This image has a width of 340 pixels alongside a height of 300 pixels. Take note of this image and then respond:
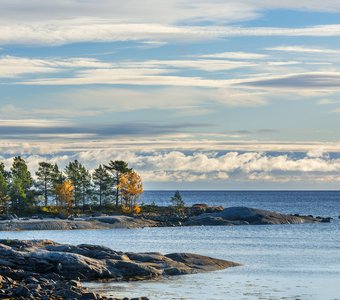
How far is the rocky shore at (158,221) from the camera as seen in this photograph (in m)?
136

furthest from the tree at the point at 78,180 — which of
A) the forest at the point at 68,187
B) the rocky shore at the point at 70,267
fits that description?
the rocky shore at the point at 70,267

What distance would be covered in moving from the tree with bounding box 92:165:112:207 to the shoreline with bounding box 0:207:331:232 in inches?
562

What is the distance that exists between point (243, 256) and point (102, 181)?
9723cm

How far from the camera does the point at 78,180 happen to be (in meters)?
185

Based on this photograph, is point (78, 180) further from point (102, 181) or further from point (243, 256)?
point (243, 256)

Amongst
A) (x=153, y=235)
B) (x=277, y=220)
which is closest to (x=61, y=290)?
(x=153, y=235)

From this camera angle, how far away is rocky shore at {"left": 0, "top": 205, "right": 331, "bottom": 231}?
447ft

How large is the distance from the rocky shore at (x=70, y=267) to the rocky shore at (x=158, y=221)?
6620 centimetres

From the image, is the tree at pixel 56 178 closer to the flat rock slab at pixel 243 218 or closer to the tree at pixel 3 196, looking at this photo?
the tree at pixel 3 196

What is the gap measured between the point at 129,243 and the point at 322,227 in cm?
5338

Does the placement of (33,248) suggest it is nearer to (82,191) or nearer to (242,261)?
(242,261)

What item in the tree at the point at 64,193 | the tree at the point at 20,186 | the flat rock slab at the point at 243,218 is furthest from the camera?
the tree at the point at 64,193

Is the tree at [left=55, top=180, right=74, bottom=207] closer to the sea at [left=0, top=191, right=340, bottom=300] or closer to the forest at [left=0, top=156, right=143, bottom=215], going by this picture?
the forest at [left=0, top=156, right=143, bottom=215]

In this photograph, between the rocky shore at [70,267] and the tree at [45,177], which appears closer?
Result: the rocky shore at [70,267]
